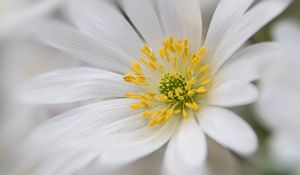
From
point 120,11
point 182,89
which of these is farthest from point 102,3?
point 182,89

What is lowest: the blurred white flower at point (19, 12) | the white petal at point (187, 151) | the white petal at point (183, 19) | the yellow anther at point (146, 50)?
the white petal at point (187, 151)

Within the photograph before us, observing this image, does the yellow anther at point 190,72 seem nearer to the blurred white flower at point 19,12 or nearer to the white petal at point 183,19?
the white petal at point 183,19

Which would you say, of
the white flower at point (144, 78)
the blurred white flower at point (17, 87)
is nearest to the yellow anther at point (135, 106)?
the white flower at point (144, 78)

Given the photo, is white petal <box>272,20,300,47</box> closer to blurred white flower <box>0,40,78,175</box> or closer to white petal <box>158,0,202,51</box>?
white petal <box>158,0,202,51</box>

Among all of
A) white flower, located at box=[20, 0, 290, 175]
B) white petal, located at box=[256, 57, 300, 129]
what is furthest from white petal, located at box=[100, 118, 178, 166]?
white petal, located at box=[256, 57, 300, 129]

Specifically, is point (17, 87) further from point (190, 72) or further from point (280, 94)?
point (280, 94)

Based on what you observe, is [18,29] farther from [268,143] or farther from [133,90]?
[268,143]

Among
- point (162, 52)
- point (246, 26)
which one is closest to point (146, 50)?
point (162, 52)
